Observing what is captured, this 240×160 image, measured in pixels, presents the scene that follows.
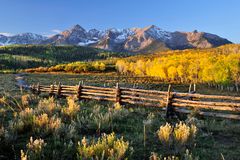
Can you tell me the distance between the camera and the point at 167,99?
12281 mm

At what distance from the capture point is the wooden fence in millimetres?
11008

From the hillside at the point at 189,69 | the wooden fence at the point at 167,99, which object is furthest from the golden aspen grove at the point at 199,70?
the wooden fence at the point at 167,99

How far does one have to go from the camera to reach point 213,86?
101562 millimetres

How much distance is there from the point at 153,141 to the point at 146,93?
8199mm

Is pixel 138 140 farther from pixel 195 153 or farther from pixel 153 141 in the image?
pixel 195 153

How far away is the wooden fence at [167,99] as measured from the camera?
1101 centimetres

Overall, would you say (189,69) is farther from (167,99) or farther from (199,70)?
(167,99)

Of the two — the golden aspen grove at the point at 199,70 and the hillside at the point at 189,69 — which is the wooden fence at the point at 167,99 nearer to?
the golden aspen grove at the point at 199,70

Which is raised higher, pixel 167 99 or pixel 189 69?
pixel 189 69

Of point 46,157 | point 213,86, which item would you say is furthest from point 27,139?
point 213,86

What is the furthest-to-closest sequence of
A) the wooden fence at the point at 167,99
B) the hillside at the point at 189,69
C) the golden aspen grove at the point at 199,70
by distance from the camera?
the hillside at the point at 189,69 → the golden aspen grove at the point at 199,70 → the wooden fence at the point at 167,99

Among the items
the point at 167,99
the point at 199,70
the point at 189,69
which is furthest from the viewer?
the point at 189,69

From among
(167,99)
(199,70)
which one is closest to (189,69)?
(199,70)

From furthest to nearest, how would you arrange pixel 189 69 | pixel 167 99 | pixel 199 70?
pixel 189 69 < pixel 199 70 < pixel 167 99
